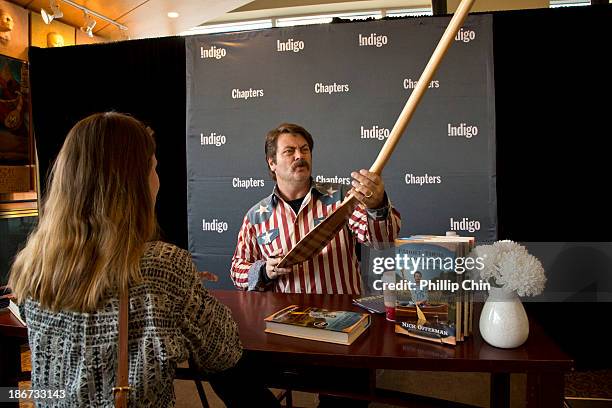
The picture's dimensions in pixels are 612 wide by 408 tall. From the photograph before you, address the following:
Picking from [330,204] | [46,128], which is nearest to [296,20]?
[46,128]

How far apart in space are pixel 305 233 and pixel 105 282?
4.45 ft

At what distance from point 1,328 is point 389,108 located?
9.75 feet

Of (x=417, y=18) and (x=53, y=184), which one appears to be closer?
(x=53, y=184)

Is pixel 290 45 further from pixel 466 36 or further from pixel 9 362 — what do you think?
→ pixel 9 362

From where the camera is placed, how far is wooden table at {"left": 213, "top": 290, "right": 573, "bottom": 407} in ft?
3.73

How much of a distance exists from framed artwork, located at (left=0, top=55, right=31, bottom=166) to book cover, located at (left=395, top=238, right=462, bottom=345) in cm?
446

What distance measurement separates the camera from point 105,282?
100 centimetres

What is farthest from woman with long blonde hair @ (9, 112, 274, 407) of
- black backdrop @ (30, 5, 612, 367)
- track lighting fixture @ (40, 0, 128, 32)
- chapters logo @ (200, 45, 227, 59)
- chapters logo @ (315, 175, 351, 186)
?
track lighting fixture @ (40, 0, 128, 32)

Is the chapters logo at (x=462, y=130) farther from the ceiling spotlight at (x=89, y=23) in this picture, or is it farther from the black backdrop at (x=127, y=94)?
the ceiling spotlight at (x=89, y=23)

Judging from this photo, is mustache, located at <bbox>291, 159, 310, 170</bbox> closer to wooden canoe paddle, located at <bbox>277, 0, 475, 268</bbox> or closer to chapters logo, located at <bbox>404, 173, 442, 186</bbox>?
wooden canoe paddle, located at <bbox>277, 0, 475, 268</bbox>

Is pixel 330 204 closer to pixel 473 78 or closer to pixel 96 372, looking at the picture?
pixel 96 372

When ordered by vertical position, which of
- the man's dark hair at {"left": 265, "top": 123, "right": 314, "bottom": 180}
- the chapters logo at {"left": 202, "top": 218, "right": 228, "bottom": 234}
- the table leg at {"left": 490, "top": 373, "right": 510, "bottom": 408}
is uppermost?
the man's dark hair at {"left": 265, "top": 123, "right": 314, "bottom": 180}

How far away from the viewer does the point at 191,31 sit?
21.2 feet

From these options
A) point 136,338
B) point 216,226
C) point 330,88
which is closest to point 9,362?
point 136,338
